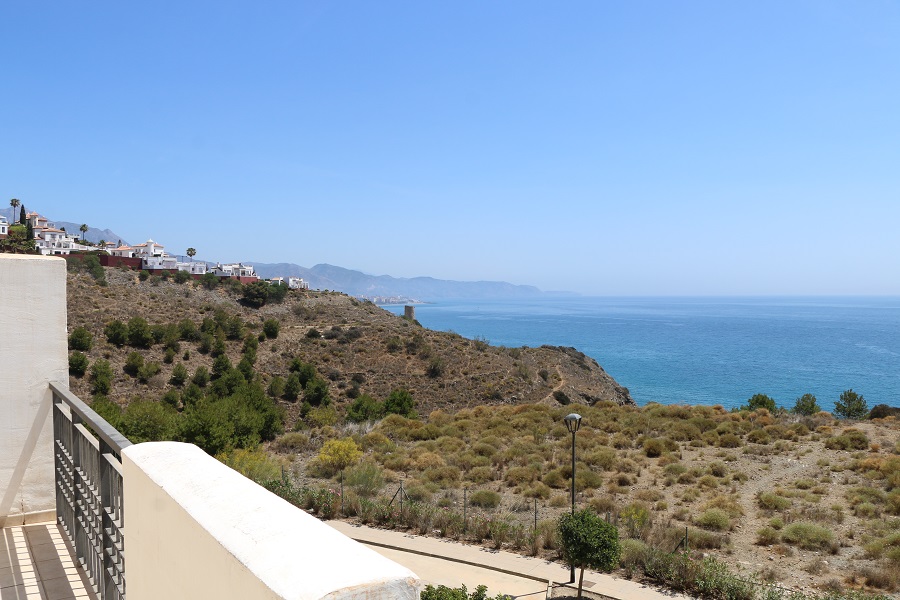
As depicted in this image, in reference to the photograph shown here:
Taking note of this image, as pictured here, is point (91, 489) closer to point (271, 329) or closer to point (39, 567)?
point (39, 567)

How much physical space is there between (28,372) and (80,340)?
124 ft

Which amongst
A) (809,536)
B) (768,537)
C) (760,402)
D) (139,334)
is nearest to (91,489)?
(768,537)

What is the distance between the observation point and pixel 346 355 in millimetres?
45875

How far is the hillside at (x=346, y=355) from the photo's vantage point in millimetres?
39906

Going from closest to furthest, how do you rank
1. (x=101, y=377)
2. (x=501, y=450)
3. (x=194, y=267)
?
1. (x=501, y=450)
2. (x=101, y=377)
3. (x=194, y=267)

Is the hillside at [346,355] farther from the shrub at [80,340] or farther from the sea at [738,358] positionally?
the sea at [738,358]

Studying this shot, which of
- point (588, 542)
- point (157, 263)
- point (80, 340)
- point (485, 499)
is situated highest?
point (157, 263)

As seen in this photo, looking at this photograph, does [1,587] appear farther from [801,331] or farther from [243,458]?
[801,331]

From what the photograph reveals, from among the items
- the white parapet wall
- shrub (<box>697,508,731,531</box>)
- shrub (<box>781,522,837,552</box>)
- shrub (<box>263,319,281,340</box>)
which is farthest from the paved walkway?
shrub (<box>263,319,281,340</box>)

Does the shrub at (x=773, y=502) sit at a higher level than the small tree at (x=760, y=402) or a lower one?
higher

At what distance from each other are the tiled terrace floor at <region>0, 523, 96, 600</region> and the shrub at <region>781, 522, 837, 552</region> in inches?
552

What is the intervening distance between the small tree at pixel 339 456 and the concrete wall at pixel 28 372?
14363mm

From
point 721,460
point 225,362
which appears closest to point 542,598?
point 721,460

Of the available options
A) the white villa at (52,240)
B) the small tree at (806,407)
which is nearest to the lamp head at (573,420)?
the small tree at (806,407)
